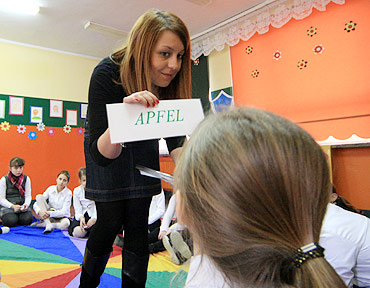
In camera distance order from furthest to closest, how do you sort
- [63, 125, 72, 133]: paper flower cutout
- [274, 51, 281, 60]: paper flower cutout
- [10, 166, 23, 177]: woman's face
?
[63, 125, 72, 133]: paper flower cutout, [10, 166, 23, 177]: woman's face, [274, 51, 281, 60]: paper flower cutout

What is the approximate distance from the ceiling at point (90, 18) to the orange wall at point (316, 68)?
43 centimetres

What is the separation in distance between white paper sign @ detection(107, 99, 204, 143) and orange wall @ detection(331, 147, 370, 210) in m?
1.72

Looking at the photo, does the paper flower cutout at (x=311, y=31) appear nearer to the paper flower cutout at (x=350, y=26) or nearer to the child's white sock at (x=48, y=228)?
the paper flower cutout at (x=350, y=26)

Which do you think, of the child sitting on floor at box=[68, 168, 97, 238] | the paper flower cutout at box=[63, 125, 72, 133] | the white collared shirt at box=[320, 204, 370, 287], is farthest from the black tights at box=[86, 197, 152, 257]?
the paper flower cutout at box=[63, 125, 72, 133]

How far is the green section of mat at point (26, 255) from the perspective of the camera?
1775mm

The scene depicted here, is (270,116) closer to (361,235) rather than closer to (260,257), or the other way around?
(260,257)

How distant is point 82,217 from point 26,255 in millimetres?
687

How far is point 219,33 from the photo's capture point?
3.00 metres

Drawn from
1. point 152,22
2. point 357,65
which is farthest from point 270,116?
point 357,65

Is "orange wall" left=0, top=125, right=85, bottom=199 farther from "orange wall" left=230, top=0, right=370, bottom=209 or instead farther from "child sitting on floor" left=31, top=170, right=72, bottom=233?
"orange wall" left=230, top=0, right=370, bottom=209

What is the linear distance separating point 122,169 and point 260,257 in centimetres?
61

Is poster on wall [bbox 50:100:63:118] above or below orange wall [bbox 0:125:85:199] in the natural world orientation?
above

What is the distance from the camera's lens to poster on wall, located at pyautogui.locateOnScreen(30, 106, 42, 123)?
339cm

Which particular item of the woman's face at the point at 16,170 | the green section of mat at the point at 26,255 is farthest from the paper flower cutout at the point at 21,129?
the green section of mat at the point at 26,255
